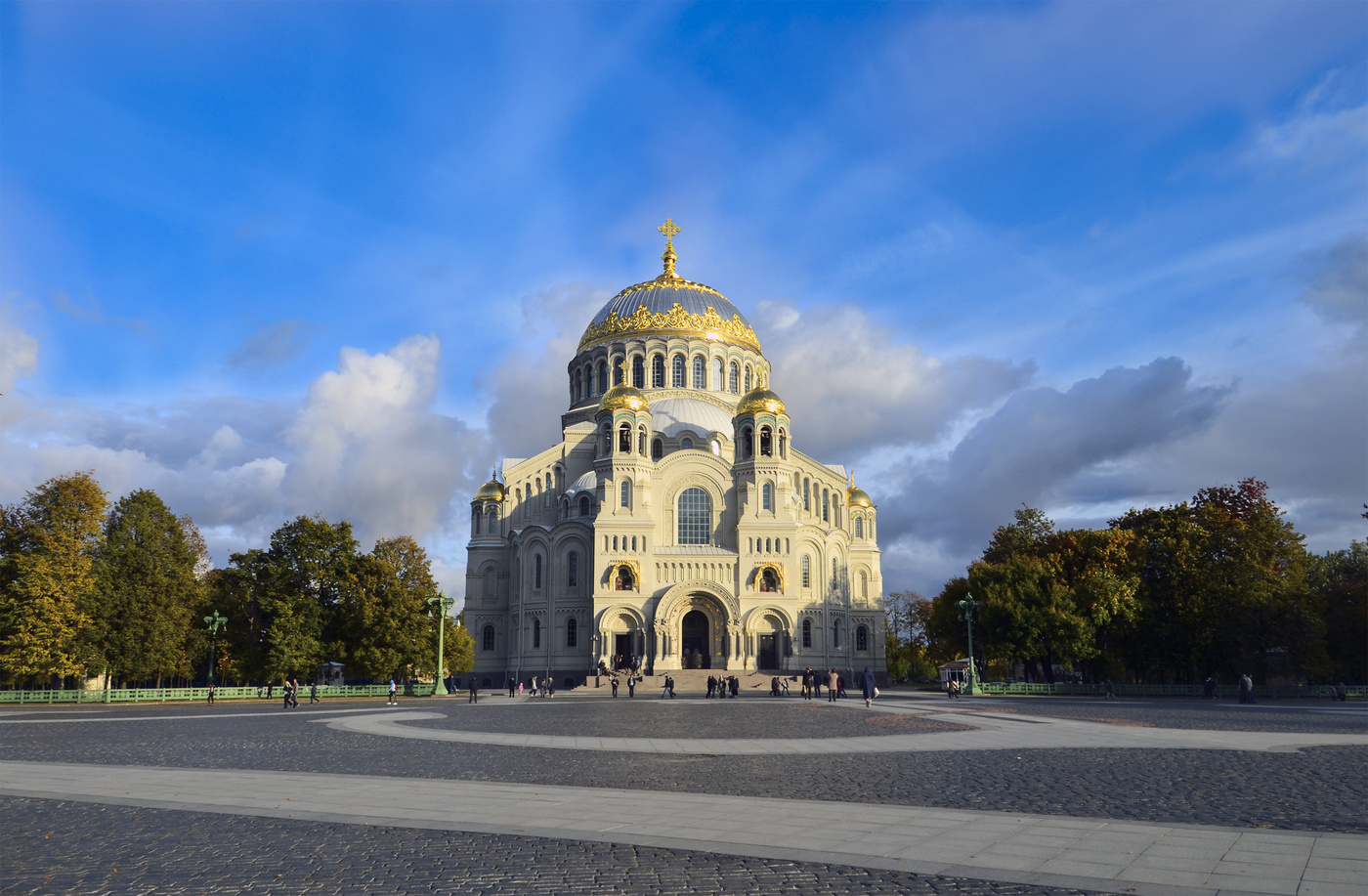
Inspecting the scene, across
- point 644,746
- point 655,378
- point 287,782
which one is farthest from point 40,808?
point 655,378

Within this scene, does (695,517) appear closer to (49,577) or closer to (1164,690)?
(1164,690)

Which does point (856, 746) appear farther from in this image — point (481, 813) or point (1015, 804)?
point (481, 813)

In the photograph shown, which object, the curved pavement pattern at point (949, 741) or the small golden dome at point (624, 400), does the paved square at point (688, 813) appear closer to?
the curved pavement pattern at point (949, 741)

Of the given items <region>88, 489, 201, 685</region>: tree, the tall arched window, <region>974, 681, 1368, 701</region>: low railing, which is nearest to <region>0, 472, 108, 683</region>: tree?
<region>88, 489, 201, 685</region>: tree

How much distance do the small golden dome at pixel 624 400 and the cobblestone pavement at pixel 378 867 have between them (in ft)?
185

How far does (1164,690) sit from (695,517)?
97.5 ft

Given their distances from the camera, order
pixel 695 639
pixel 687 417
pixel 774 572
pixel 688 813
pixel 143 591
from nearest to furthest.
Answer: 1. pixel 688 813
2. pixel 143 591
3. pixel 774 572
4. pixel 695 639
5. pixel 687 417

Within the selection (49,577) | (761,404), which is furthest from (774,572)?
(49,577)

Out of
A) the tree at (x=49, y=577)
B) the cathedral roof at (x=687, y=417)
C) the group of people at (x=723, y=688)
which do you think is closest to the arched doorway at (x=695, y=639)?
the group of people at (x=723, y=688)

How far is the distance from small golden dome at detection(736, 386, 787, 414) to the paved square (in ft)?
147

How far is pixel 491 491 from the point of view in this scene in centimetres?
7194

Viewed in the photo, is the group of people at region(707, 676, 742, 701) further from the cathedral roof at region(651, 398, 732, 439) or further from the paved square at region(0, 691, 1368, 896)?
the paved square at region(0, 691, 1368, 896)

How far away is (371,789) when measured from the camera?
12750 millimetres

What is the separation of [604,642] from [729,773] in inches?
1866
